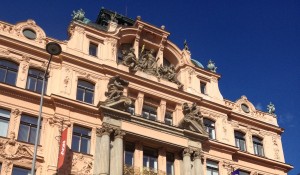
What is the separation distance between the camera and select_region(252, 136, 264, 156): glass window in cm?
4017

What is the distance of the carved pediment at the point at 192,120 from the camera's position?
35.0 meters

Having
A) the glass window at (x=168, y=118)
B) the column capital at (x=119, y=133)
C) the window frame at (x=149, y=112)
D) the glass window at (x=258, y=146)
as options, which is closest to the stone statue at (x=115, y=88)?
the column capital at (x=119, y=133)

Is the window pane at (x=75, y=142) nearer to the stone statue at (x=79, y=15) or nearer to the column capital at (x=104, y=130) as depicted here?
the column capital at (x=104, y=130)

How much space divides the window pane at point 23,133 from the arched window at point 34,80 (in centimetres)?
290

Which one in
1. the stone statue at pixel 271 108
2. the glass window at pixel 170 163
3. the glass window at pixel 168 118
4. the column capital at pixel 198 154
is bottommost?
the glass window at pixel 170 163

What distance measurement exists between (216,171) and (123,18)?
54.8ft

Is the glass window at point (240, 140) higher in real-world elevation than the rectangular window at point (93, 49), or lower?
lower

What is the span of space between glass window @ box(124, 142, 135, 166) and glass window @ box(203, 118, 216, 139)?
24.8ft

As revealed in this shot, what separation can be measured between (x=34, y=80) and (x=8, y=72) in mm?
1813

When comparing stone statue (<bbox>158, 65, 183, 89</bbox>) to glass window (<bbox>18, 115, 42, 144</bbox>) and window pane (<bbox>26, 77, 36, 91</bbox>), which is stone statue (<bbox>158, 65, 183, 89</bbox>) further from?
glass window (<bbox>18, 115, 42, 144</bbox>)

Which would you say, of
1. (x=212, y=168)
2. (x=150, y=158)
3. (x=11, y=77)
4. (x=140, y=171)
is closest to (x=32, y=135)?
(x=11, y=77)

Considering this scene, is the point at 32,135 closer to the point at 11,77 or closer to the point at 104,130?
the point at 11,77

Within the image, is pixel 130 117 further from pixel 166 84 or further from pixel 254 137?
pixel 254 137

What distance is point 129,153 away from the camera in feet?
106
